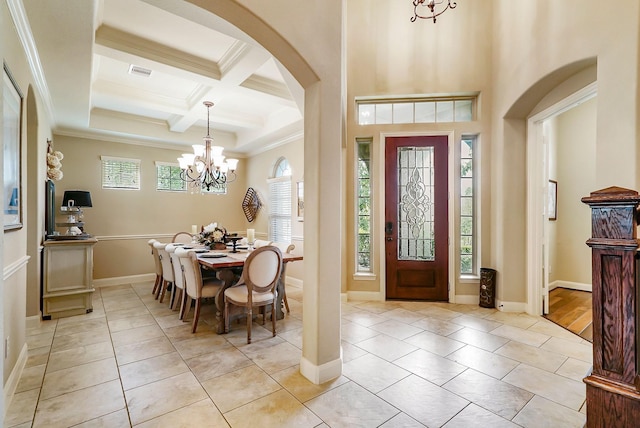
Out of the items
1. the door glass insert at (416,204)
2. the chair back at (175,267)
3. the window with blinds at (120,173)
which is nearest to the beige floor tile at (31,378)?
the chair back at (175,267)

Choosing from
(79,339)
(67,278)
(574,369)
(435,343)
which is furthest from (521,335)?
(67,278)

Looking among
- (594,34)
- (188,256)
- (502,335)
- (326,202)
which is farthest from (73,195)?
(594,34)

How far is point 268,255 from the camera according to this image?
10.6 feet

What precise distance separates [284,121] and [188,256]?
305 cm

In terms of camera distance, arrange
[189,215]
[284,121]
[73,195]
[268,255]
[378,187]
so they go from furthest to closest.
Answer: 1. [189,215]
2. [284,121]
3. [73,195]
4. [378,187]
5. [268,255]

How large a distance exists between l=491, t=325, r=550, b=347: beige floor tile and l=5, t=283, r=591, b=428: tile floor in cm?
1

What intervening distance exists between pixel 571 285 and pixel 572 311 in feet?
4.88

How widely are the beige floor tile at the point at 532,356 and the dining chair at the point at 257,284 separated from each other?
2.28 m

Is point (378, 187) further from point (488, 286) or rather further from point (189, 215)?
point (189, 215)

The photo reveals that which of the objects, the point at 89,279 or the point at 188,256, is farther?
the point at 89,279

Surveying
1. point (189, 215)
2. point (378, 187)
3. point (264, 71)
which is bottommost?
point (189, 215)

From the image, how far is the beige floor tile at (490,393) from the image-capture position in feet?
6.73

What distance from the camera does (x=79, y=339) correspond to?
126 inches

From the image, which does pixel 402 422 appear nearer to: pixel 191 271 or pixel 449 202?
pixel 191 271
